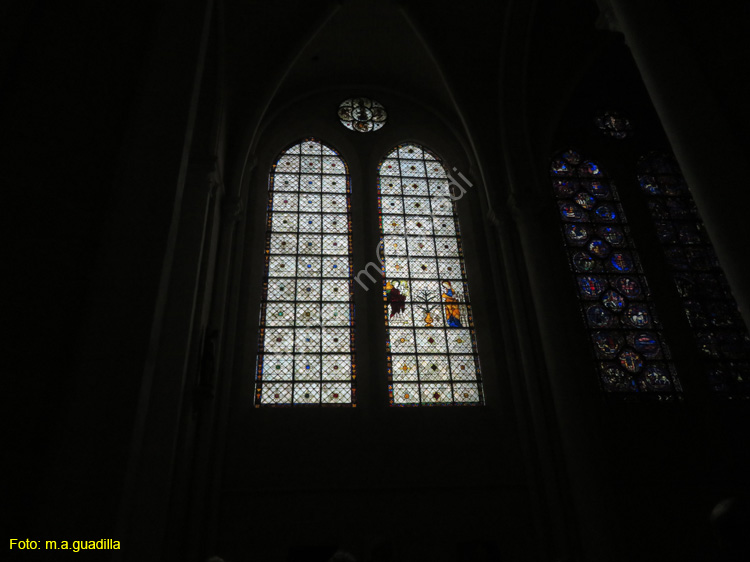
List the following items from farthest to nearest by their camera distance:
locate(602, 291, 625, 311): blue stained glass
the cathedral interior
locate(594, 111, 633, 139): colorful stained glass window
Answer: locate(594, 111, 633, 139): colorful stained glass window < locate(602, 291, 625, 311): blue stained glass < the cathedral interior

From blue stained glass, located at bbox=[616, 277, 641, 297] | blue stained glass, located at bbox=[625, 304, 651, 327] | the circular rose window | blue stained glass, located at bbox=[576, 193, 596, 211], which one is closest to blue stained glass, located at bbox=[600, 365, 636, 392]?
blue stained glass, located at bbox=[625, 304, 651, 327]

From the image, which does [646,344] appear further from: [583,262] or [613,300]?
[583,262]

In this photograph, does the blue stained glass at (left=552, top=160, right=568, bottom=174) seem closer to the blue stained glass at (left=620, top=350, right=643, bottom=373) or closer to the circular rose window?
the circular rose window

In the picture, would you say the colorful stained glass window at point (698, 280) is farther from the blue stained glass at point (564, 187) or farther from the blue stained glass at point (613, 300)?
the blue stained glass at point (564, 187)

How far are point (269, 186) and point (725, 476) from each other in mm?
7303

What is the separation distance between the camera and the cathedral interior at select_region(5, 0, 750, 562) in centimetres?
293

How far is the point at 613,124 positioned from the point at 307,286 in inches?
255

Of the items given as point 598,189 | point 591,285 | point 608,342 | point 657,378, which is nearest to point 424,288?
point 591,285

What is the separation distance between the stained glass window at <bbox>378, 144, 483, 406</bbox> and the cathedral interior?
0.66ft

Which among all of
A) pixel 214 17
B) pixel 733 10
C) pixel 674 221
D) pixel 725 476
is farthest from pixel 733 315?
pixel 214 17

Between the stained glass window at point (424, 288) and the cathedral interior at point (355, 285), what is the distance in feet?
0.66

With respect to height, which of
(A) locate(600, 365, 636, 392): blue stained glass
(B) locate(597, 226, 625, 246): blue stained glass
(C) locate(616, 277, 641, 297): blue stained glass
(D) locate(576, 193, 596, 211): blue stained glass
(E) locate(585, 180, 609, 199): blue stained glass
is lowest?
(A) locate(600, 365, 636, 392): blue stained glass

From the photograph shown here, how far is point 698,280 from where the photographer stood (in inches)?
331

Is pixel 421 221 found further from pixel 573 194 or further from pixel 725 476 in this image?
pixel 725 476
